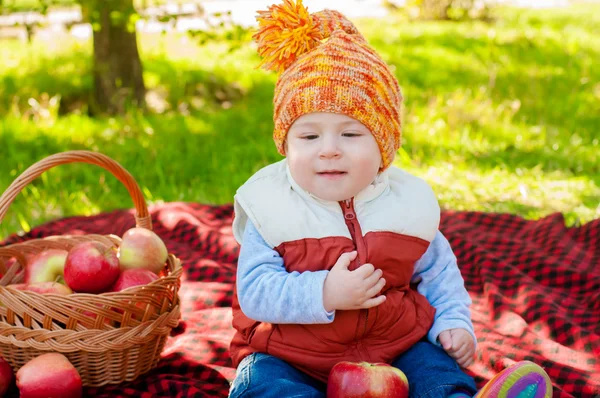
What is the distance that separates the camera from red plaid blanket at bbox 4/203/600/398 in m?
2.60

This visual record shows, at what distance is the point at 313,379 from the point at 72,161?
3.74 feet

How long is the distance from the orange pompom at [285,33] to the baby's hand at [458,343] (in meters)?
0.98

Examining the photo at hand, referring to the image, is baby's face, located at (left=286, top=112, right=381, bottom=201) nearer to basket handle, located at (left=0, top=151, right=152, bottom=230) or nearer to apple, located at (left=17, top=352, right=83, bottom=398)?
basket handle, located at (left=0, top=151, right=152, bottom=230)

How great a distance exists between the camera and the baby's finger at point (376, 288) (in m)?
2.12

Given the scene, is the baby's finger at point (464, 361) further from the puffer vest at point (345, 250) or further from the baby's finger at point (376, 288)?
the baby's finger at point (376, 288)

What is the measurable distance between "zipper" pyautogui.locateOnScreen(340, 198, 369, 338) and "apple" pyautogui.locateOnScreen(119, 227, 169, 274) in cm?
79

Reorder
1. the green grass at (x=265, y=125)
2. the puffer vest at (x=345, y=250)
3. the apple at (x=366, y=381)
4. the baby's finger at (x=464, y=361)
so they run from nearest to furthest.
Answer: the apple at (x=366, y=381) < the puffer vest at (x=345, y=250) < the baby's finger at (x=464, y=361) < the green grass at (x=265, y=125)

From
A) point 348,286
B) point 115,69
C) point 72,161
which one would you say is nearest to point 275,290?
point 348,286

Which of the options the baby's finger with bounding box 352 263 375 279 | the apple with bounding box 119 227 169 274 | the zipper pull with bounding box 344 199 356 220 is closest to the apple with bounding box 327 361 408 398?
the baby's finger with bounding box 352 263 375 279

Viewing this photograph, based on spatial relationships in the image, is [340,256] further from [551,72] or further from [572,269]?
[551,72]

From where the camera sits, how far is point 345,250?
2238 mm

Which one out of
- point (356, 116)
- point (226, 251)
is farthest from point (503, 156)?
point (356, 116)

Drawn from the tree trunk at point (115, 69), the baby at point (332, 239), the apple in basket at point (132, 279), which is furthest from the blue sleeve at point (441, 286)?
the tree trunk at point (115, 69)

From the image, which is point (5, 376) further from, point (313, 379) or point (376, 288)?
point (376, 288)
